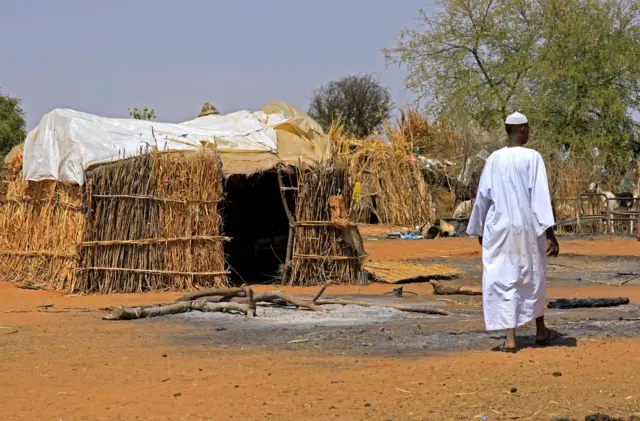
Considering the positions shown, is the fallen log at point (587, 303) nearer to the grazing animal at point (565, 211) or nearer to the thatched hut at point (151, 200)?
the thatched hut at point (151, 200)

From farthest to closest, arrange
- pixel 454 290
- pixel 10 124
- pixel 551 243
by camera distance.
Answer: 1. pixel 10 124
2. pixel 454 290
3. pixel 551 243

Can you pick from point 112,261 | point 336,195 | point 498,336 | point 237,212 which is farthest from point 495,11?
point 498,336

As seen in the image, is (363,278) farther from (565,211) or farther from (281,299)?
(565,211)

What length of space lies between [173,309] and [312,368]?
360 centimetres

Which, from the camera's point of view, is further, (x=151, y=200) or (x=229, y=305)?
(x=151, y=200)

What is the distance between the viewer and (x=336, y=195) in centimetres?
1355

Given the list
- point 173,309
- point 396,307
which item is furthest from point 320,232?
point 173,309

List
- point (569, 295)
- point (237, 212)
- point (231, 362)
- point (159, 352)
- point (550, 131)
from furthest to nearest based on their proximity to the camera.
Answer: point (550, 131), point (237, 212), point (569, 295), point (159, 352), point (231, 362)

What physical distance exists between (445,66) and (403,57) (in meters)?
1.50

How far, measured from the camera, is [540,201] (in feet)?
22.5

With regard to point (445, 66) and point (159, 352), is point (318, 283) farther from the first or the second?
point (445, 66)

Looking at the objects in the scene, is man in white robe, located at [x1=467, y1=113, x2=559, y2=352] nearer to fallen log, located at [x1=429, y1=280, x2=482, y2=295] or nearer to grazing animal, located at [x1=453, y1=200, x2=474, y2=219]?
fallen log, located at [x1=429, y1=280, x2=482, y2=295]

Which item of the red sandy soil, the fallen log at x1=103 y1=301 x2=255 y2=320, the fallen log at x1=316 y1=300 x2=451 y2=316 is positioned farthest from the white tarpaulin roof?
the red sandy soil

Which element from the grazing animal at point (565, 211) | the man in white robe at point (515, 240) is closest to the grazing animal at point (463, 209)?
the grazing animal at point (565, 211)
